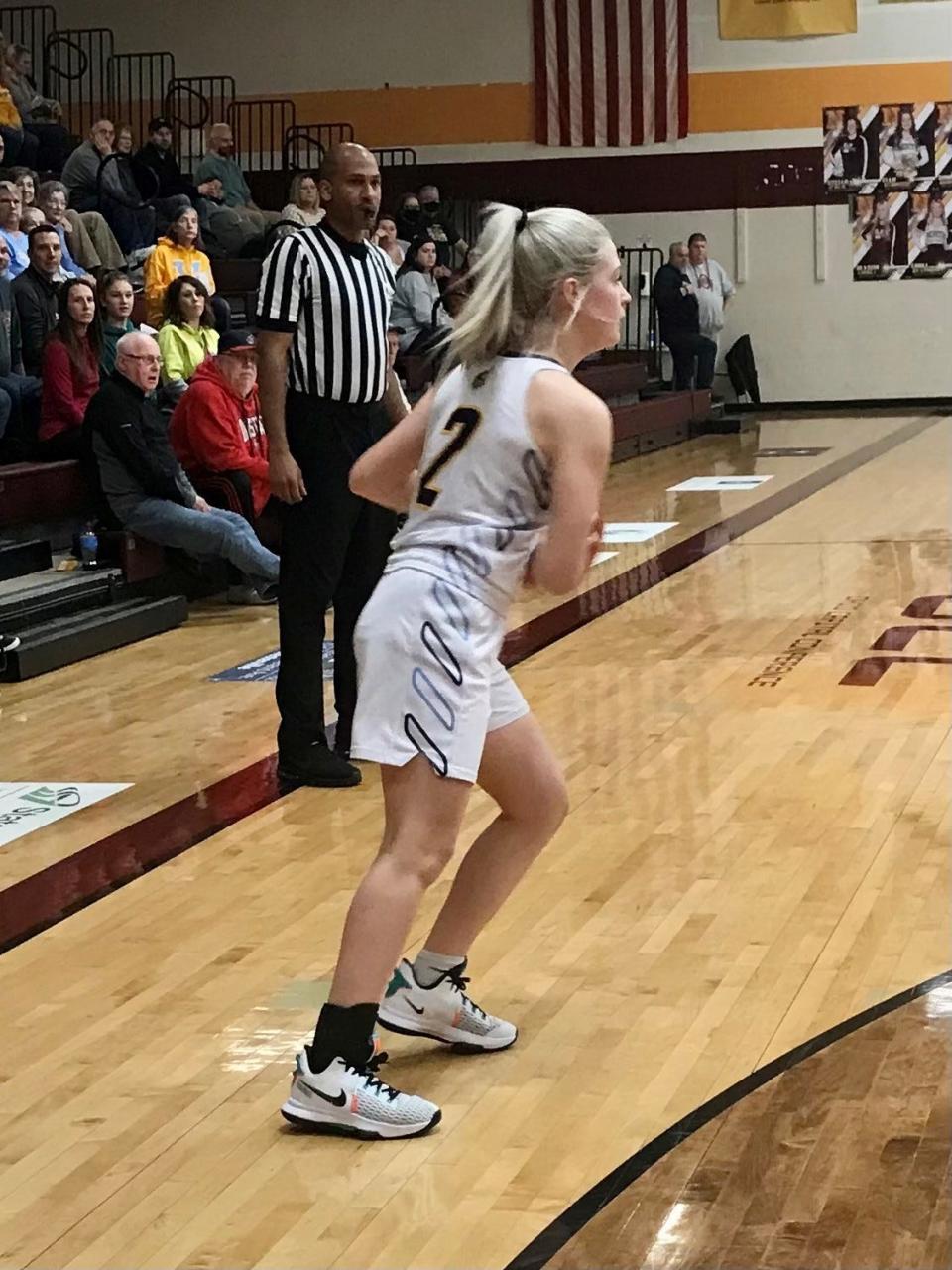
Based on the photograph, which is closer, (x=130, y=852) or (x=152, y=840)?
(x=130, y=852)

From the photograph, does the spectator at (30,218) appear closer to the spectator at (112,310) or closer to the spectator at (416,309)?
the spectator at (112,310)

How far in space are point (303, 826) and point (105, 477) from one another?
12.4ft

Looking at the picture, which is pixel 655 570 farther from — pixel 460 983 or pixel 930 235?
pixel 930 235

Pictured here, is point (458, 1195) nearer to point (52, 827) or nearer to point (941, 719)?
point (52, 827)

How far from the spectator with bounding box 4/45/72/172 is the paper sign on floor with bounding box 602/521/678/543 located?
6594mm

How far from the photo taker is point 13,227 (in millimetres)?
11266

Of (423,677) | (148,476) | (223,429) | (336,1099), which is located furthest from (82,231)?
(336,1099)

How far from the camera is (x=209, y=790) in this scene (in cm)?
554

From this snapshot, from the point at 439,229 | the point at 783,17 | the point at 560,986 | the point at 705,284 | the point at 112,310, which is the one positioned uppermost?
the point at 783,17

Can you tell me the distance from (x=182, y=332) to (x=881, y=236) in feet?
35.2

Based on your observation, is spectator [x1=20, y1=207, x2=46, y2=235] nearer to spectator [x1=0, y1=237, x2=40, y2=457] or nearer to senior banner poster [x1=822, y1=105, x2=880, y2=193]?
spectator [x1=0, y1=237, x2=40, y2=457]

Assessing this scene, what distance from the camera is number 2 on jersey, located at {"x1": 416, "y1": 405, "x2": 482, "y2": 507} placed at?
3.08 m

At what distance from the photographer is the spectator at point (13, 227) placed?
11062mm

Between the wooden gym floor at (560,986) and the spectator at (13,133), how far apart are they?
824 centimetres
